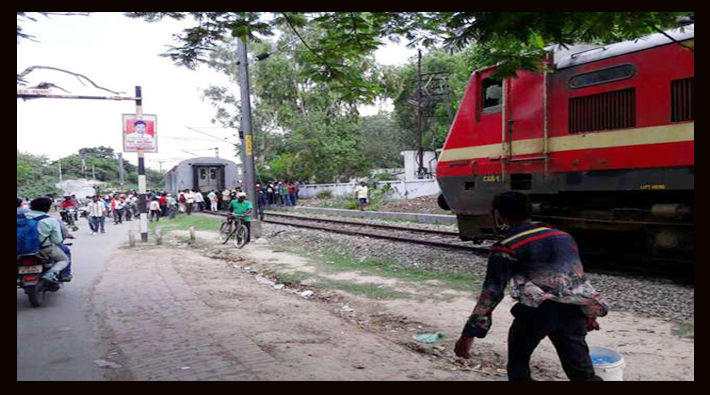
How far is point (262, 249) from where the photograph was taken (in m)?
13.3

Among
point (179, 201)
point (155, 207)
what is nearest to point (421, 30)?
point (155, 207)

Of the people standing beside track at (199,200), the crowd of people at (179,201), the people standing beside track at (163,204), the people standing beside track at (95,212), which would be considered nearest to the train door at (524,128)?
the crowd of people at (179,201)

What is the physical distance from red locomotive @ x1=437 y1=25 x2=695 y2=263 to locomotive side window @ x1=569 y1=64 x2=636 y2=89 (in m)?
0.01

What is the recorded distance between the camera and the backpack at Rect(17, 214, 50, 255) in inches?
276

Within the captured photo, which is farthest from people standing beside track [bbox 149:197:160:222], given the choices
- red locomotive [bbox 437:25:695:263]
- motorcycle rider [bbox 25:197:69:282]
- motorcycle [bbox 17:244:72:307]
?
red locomotive [bbox 437:25:695:263]

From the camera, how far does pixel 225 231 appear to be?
15086 millimetres

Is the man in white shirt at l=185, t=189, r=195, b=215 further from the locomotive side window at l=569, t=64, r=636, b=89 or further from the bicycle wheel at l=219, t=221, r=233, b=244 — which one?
the locomotive side window at l=569, t=64, r=636, b=89

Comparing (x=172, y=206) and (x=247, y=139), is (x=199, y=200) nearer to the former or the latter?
(x=172, y=206)

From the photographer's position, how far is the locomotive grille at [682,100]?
21.6 feet

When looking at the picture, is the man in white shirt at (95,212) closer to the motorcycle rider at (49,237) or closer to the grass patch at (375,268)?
the grass patch at (375,268)

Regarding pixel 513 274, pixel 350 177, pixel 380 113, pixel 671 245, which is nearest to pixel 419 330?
pixel 513 274

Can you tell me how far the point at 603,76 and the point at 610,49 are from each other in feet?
1.38

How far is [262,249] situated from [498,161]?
685cm

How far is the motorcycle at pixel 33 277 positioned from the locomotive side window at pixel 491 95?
7493 mm
